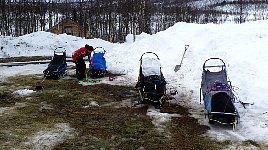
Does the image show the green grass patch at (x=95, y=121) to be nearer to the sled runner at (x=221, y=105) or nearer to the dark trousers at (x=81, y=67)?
the sled runner at (x=221, y=105)

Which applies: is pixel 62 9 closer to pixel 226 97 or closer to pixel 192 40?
pixel 192 40

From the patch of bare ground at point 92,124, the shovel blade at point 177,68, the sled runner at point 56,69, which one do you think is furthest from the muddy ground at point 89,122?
the shovel blade at point 177,68

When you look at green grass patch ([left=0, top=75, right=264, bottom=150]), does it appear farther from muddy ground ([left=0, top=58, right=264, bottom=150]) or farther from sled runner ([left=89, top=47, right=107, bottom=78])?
sled runner ([left=89, top=47, right=107, bottom=78])

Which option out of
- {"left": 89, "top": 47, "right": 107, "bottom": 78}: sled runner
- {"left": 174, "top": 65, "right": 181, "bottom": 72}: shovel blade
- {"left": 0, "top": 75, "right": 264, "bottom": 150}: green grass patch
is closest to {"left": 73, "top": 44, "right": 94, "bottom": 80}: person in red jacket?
{"left": 89, "top": 47, "right": 107, "bottom": 78}: sled runner

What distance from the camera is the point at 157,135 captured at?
10086 mm

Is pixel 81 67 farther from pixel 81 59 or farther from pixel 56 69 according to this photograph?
pixel 56 69

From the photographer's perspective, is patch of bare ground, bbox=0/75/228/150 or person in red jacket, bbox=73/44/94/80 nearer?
patch of bare ground, bbox=0/75/228/150

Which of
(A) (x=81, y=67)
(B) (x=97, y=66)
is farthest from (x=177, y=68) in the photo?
(A) (x=81, y=67)

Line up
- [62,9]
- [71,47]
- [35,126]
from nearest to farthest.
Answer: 1. [35,126]
2. [71,47]
3. [62,9]

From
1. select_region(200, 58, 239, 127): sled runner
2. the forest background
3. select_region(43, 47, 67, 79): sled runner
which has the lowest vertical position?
select_region(200, 58, 239, 127): sled runner

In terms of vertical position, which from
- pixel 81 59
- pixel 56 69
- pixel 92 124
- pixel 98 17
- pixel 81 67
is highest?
pixel 98 17

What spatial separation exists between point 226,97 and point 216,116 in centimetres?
69

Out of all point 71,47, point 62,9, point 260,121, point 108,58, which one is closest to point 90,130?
point 260,121

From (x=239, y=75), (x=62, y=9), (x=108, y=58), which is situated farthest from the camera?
(x=62, y=9)
